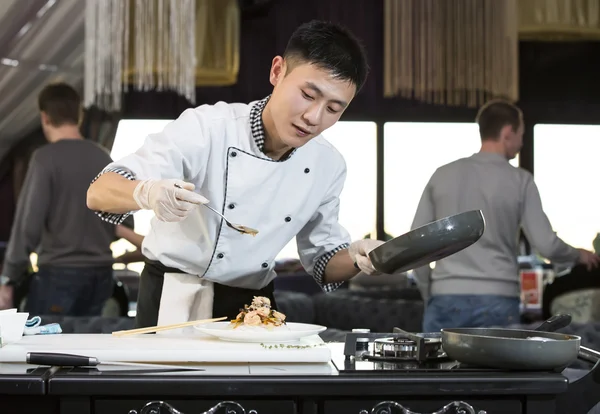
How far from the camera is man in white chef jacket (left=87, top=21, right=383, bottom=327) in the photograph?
196 centimetres

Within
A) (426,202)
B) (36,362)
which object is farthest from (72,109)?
(36,362)

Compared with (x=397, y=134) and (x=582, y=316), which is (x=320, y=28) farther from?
(x=397, y=134)

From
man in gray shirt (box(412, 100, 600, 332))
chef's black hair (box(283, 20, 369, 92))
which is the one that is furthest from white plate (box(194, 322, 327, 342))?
man in gray shirt (box(412, 100, 600, 332))

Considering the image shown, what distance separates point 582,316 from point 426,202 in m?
1.72

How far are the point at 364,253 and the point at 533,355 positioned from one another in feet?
2.09

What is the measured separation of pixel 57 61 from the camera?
679cm

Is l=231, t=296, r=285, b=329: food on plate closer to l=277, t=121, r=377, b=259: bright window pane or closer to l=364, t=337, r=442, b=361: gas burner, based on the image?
l=364, t=337, r=442, b=361: gas burner

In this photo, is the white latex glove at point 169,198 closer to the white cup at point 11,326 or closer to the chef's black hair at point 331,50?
the white cup at point 11,326

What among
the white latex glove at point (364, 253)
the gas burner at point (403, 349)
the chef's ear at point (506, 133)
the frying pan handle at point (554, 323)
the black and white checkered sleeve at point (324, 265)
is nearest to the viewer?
the gas burner at point (403, 349)

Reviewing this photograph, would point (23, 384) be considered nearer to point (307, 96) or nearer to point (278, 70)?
point (307, 96)

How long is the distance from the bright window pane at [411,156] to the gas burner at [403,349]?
5.99m

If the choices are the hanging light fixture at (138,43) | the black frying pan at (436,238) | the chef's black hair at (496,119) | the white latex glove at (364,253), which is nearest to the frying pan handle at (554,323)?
the black frying pan at (436,238)

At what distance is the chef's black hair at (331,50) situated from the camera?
194cm

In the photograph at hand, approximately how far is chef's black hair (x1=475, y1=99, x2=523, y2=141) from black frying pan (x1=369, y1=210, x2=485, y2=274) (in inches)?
90.7
